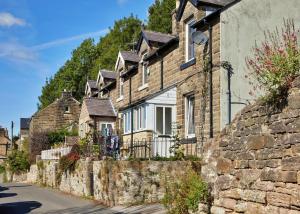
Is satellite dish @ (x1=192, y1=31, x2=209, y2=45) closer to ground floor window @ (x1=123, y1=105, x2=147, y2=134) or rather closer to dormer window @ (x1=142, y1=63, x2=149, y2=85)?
ground floor window @ (x1=123, y1=105, x2=147, y2=134)

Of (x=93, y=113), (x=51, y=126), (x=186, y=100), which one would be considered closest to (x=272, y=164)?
(x=186, y=100)

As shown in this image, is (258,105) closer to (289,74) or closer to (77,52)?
(289,74)

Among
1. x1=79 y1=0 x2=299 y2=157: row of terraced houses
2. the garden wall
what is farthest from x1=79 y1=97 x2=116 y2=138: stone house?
the garden wall

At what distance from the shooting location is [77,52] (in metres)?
64.1

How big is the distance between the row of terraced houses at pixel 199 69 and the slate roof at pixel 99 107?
6.04 m

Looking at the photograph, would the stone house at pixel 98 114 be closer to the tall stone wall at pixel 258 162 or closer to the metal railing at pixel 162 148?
the metal railing at pixel 162 148

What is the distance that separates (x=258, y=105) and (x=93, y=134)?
1878 cm

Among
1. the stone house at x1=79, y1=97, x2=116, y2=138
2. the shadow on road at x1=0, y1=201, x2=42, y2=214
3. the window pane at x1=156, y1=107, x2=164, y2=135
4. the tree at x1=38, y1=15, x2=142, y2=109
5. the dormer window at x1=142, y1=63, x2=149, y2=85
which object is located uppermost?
the tree at x1=38, y1=15, x2=142, y2=109

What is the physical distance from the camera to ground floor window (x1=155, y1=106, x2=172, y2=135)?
2208 cm

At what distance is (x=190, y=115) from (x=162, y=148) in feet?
6.73

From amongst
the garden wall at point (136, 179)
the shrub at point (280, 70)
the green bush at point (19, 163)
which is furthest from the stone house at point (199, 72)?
the green bush at point (19, 163)

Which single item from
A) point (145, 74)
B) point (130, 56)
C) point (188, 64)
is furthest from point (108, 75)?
point (188, 64)

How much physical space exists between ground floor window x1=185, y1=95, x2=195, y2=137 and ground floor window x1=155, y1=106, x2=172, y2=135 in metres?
1.87

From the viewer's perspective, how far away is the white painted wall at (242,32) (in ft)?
56.7
